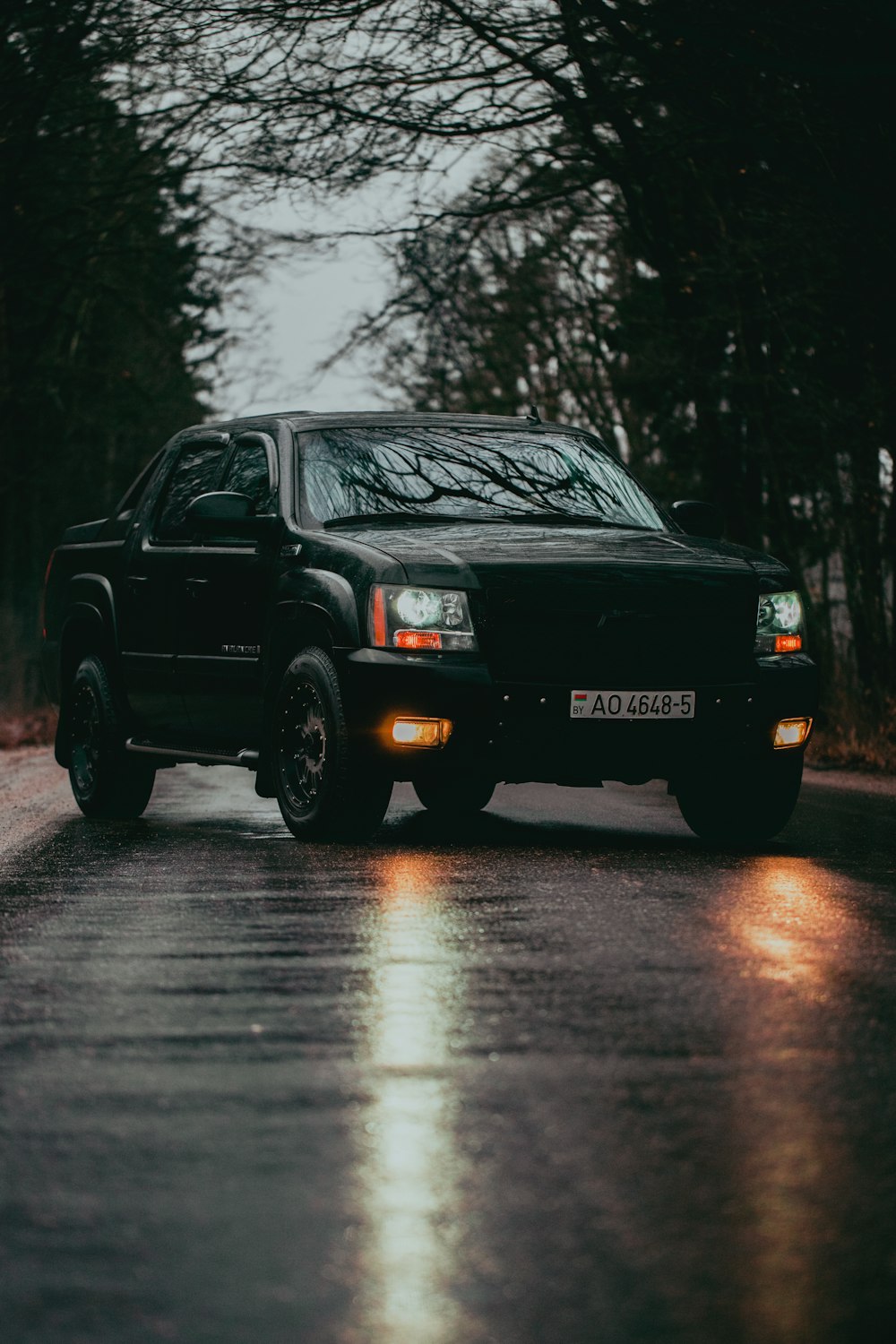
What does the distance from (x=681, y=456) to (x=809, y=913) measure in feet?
73.2

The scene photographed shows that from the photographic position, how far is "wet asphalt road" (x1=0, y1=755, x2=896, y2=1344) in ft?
11.0

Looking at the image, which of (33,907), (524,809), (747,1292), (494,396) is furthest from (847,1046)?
(494,396)

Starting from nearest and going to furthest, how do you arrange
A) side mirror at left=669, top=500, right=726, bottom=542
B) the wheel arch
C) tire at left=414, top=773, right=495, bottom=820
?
side mirror at left=669, top=500, right=726, bottom=542, the wheel arch, tire at left=414, top=773, right=495, bottom=820

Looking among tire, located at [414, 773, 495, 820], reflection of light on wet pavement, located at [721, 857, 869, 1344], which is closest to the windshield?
tire, located at [414, 773, 495, 820]

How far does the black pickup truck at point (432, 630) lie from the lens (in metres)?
8.79

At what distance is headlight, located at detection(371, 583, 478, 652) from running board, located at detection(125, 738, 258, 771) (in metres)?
1.19

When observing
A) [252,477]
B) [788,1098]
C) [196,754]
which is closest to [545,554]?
[252,477]

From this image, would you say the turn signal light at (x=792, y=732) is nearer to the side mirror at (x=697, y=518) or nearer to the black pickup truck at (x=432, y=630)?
the black pickup truck at (x=432, y=630)

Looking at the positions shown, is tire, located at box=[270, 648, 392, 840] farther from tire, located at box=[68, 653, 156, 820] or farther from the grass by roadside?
the grass by roadside

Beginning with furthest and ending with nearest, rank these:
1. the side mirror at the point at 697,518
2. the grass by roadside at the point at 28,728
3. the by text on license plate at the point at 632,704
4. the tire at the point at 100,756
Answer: the grass by roadside at the point at 28,728 → the tire at the point at 100,756 → the side mirror at the point at 697,518 → the by text on license plate at the point at 632,704

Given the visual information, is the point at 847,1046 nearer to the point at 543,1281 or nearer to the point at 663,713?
the point at 543,1281

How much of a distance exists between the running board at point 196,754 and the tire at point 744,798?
6.39 feet

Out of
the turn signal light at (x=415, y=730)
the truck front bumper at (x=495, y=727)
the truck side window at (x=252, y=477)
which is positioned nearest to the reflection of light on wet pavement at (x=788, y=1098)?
the truck front bumper at (x=495, y=727)

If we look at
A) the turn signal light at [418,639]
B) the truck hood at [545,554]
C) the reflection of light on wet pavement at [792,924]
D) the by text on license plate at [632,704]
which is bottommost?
the reflection of light on wet pavement at [792,924]
